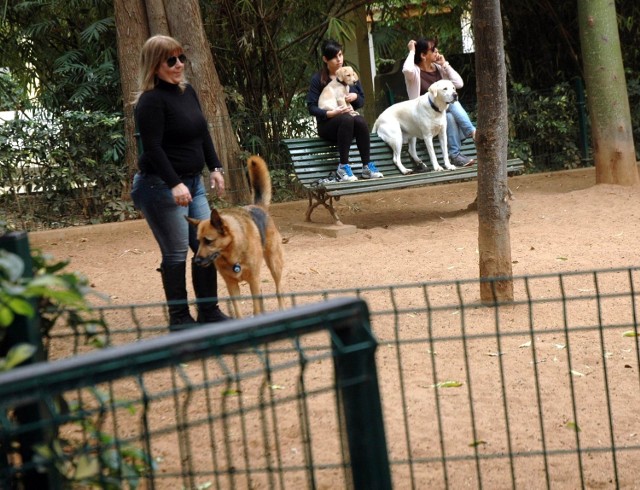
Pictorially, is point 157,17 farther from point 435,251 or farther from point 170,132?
point 170,132

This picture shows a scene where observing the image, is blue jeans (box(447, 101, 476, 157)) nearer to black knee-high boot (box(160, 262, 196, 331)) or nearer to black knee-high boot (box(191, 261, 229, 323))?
black knee-high boot (box(191, 261, 229, 323))

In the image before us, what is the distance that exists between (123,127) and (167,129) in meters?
6.13

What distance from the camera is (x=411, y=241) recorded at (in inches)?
366

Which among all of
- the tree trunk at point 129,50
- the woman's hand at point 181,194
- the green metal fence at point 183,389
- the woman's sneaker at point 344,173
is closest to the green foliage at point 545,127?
the woman's sneaker at point 344,173

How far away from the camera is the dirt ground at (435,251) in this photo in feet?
16.6

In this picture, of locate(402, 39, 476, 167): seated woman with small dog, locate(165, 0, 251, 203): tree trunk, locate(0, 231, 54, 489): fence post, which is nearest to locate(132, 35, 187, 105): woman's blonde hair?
locate(0, 231, 54, 489): fence post

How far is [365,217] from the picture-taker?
11.0 m

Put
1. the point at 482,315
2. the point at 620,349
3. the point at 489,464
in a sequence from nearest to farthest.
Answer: the point at 489,464
the point at 620,349
the point at 482,315

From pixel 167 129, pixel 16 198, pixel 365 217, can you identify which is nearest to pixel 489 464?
pixel 167 129

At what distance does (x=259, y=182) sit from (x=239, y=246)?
1.07m

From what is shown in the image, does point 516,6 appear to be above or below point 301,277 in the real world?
above

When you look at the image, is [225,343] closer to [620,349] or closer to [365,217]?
[620,349]

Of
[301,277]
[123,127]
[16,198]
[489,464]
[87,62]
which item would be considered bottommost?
[489,464]

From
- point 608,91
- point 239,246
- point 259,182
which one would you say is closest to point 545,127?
point 608,91
